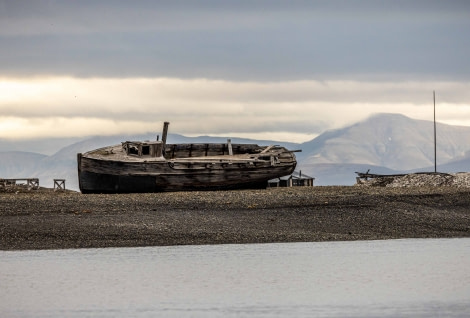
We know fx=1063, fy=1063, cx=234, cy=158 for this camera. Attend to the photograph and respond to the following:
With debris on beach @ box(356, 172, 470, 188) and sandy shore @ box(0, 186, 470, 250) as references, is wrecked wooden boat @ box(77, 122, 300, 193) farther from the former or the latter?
debris on beach @ box(356, 172, 470, 188)

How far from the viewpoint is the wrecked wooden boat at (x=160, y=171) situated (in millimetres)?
53625

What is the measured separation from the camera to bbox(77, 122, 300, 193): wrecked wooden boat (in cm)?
5362

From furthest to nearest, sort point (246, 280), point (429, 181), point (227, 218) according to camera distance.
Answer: point (429, 181), point (227, 218), point (246, 280)

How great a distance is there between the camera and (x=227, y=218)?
39.2 m

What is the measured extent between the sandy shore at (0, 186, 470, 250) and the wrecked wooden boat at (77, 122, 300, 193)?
556 cm

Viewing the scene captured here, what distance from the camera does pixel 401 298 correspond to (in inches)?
951

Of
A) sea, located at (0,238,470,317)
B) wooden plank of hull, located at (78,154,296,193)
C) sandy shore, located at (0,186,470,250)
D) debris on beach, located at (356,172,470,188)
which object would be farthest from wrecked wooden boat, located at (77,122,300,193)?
sea, located at (0,238,470,317)

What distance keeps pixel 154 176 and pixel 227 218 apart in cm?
1498

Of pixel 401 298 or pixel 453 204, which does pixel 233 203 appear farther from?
pixel 401 298

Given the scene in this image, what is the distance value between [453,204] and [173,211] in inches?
464

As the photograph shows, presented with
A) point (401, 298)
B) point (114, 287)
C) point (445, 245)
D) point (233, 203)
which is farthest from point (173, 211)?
point (401, 298)

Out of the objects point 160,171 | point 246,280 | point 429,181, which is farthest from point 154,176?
point 246,280

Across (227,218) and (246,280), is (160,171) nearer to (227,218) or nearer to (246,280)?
(227,218)

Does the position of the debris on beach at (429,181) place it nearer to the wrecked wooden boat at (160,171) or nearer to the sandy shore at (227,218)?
the wrecked wooden boat at (160,171)
